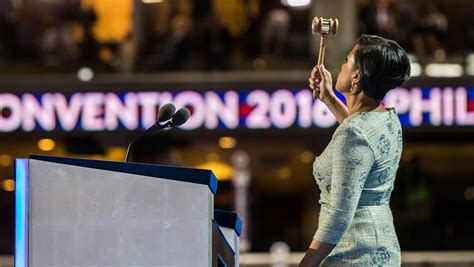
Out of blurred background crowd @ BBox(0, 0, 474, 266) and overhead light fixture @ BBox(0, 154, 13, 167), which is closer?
blurred background crowd @ BBox(0, 0, 474, 266)

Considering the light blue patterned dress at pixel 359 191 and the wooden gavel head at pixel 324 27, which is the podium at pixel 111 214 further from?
the wooden gavel head at pixel 324 27

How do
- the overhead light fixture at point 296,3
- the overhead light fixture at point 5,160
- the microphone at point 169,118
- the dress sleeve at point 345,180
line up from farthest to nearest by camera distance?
the overhead light fixture at point 5,160, the overhead light fixture at point 296,3, the microphone at point 169,118, the dress sleeve at point 345,180

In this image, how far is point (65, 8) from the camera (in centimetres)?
1886

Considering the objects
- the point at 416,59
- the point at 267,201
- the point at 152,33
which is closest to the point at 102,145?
the point at 152,33

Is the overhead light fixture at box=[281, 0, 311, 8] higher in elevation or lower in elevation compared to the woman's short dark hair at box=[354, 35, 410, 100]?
higher

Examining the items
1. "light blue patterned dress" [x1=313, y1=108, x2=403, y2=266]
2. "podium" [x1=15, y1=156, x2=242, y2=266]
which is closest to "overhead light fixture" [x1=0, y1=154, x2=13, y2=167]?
"light blue patterned dress" [x1=313, y1=108, x2=403, y2=266]

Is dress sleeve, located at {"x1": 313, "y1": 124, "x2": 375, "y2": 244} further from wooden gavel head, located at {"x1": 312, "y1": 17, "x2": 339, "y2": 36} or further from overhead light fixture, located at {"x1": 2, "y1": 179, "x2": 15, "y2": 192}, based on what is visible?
overhead light fixture, located at {"x1": 2, "y1": 179, "x2": 15, "y2": 192}

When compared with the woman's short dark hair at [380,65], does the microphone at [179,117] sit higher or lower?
lower

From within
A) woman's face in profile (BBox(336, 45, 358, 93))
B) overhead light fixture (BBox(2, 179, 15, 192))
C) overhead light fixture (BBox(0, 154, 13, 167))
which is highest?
woman's face in profile (BBox(336, 45, 358, 93))

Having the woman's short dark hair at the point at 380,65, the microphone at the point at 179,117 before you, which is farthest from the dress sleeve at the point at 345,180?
the microphone at the point at 179,117

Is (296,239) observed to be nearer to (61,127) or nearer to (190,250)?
(61,127)

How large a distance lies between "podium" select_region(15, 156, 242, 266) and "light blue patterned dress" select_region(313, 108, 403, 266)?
42 centimetres

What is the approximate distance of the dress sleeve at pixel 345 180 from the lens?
3.69m

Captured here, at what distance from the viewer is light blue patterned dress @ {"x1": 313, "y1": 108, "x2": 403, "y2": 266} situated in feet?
12.1
